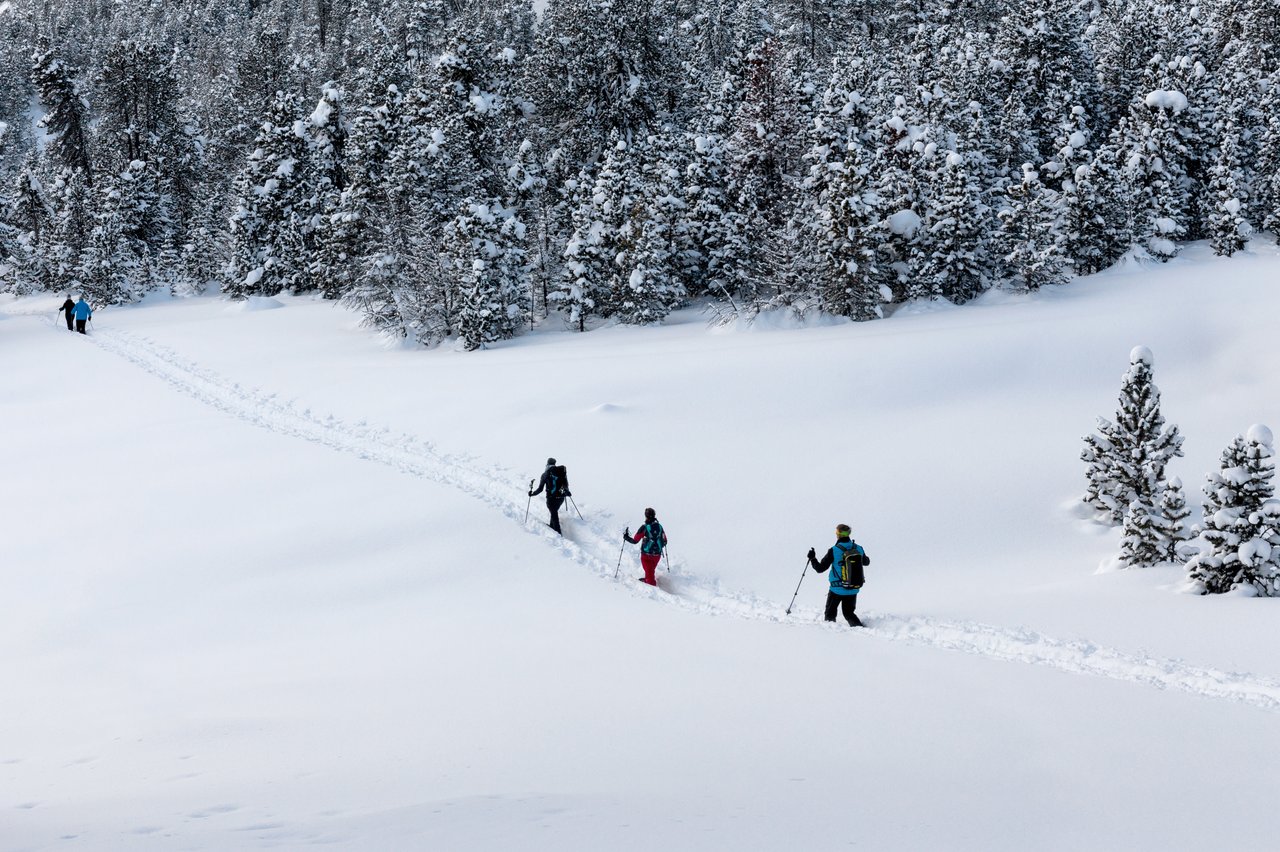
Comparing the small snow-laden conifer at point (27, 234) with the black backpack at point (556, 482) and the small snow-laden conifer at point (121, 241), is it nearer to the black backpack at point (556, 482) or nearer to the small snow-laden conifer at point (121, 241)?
the small snow-laden conifer at point (121, 241)

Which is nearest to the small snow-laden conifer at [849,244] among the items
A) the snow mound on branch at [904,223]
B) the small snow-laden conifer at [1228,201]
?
the snow mound on branch at [904,223]

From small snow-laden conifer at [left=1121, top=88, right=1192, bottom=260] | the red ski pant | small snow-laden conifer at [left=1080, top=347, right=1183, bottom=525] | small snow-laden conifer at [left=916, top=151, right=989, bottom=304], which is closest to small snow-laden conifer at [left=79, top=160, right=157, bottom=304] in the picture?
small snow-laden conifer at [left=916, top=151, right=989, bottom=304]

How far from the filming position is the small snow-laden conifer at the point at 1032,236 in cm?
3116

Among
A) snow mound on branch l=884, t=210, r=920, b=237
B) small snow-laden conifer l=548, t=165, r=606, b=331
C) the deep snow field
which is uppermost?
snow mound on branch l=884, t=210, r=920, b=237

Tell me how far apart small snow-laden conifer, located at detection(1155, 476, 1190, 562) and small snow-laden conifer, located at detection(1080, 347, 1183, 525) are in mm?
633

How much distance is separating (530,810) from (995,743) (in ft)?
12.9

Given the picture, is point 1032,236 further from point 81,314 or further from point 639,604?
point 81,314

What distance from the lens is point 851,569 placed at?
12.1 m

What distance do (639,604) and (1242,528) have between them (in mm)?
8847

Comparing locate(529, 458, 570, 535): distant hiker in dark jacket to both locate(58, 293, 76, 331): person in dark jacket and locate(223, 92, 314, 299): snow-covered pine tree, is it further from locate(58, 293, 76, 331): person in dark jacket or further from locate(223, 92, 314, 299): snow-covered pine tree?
locate(223, 92, 314, 299): snow-covered pine tree

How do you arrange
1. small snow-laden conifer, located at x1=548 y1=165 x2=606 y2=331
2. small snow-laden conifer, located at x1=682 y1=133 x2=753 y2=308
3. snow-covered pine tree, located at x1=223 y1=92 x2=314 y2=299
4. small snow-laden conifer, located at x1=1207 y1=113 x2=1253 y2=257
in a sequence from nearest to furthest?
small snow-laden conifer, located at x1=1207 y1=113 x2=1253 y2=257 < small snow-laden conifer, located at x1=548 y1=165 x2=606 y2=331 < small snow-laden conifer, located at x1=682 y1=133 x2=753 y2=308 < snow-covered pine tree, located at x1=223 y1=92 x2=314 y2=299

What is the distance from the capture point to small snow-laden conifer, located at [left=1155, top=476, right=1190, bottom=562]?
14180 mm

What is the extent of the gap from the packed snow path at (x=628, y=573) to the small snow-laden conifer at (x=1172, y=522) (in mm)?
4597

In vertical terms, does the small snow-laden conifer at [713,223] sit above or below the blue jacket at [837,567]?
above
